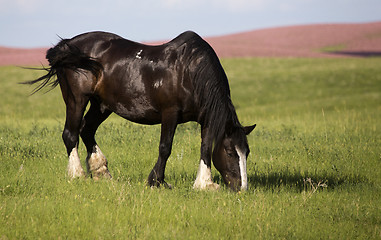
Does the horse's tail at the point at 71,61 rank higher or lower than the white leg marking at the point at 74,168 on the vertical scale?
higher

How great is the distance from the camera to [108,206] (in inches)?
230

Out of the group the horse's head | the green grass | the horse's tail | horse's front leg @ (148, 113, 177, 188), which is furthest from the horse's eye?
the green grass

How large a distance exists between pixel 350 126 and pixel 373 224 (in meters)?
8.18

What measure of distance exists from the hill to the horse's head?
99.4 feet

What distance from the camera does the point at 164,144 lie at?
22.0 ft

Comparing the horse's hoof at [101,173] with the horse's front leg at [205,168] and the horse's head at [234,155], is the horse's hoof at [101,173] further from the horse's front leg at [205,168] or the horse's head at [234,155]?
the horse's head at [234,155]

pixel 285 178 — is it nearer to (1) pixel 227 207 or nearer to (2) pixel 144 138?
(1) pixel 227 207

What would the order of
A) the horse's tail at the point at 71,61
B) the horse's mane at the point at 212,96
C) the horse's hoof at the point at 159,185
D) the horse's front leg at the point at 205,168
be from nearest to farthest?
the horse's mane at the point at 212,96
the horse's front leg at the point at 205,168
the horse's hoof at the point at 159,185
the horse's tail at the point at 71,61

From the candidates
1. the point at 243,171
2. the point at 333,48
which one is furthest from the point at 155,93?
the point at 333,48

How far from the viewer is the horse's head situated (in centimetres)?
626

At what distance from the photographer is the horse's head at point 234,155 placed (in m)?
6.26

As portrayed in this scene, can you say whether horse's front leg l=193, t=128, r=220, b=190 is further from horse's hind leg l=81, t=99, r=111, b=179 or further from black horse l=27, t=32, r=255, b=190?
horse's hind leg l=81, t=99, r=111, b=179

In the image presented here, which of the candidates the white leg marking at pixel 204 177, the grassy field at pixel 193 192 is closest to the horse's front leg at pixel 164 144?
the grassy field at pixel 193 192

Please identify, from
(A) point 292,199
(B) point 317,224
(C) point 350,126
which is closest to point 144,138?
(A) point 292,199
